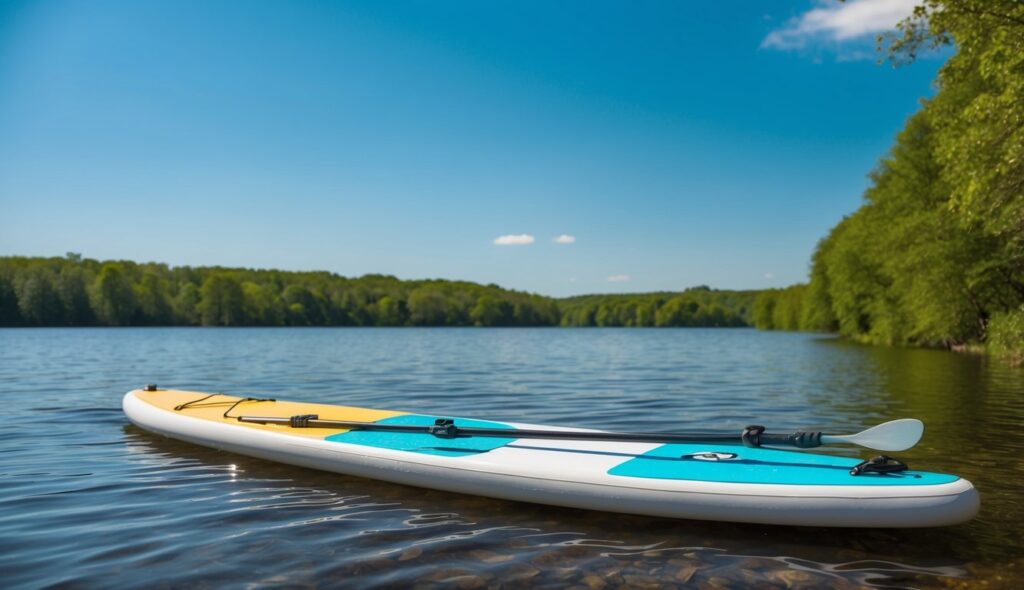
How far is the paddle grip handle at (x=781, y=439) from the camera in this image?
17.1ft

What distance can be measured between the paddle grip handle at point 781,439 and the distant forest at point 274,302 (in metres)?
85.4

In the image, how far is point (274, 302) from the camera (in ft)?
317

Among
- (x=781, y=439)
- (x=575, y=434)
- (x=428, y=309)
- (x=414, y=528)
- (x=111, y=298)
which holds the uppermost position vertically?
(x=111, y=298)

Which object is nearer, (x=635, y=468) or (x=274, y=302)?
(x=635, y=468)

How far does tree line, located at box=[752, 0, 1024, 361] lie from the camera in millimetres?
11516

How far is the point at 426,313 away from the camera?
11212 centimetres

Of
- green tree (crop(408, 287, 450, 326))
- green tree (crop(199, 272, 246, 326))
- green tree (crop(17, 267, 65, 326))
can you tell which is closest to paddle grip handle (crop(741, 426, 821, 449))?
green tree (crop(17, 267, 65, 326))

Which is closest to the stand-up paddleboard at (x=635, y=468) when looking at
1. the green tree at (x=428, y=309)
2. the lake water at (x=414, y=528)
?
the lake water at (x=414, y=528)

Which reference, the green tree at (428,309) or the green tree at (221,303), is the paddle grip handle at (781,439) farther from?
the green tree at (428,309)

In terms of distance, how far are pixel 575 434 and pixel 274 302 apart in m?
96.4

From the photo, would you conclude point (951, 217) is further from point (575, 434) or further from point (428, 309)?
point (428, 309)

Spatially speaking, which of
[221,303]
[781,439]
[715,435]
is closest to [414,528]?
[715,435]

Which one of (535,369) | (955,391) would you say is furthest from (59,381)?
(955,391)

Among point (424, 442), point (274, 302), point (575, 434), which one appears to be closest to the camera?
point (575, 434)
